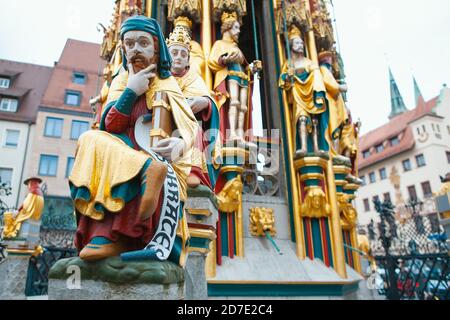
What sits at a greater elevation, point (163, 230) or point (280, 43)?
point (280, 43)

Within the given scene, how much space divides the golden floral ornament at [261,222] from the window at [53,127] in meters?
20.2

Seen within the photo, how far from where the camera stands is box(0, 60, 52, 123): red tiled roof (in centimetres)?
2208

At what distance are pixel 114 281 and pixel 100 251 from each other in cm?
17

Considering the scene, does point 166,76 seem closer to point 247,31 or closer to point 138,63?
point 138,63

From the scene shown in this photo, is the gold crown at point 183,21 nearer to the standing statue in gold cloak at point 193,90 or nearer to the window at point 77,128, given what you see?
the standing statue in gold cloak at point 193,90

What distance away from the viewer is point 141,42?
2336 millimetres

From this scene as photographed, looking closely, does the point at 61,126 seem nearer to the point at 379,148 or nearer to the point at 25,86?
the point at 25,86

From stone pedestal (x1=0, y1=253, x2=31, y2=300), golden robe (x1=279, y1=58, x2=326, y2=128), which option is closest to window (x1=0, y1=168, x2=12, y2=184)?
stone pedestal (x1=0, y1=253, x2=31, y2=300)

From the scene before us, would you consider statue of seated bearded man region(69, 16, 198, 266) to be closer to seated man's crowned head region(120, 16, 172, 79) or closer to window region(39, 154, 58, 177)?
seated man's crowned head region(120, 16, 172, 79)

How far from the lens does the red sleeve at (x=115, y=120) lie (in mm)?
2270

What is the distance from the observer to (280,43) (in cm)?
641

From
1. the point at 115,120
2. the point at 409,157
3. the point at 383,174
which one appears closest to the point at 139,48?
the point at 115,120
